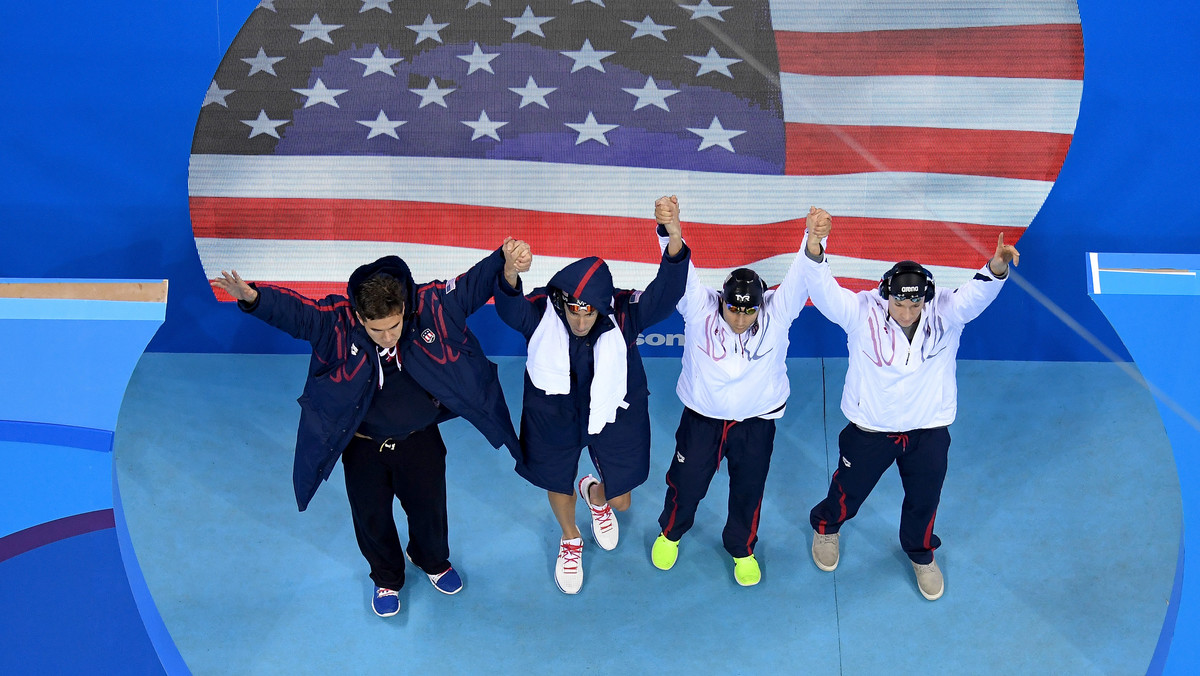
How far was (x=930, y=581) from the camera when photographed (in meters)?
3.69

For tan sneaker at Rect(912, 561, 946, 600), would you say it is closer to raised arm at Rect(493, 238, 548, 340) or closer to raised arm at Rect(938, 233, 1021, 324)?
raised arm at Rect(938, 233, 1021, 324)

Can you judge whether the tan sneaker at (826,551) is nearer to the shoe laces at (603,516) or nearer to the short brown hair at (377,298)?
the shoe laces at (603,516)

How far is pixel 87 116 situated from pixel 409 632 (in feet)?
9.54

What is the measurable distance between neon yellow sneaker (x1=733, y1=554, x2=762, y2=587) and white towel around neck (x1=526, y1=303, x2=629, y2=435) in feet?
3.28

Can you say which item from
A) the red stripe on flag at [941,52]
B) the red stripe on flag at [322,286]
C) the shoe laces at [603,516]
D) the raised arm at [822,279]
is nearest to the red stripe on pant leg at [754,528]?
the shoe laces at [603,516]

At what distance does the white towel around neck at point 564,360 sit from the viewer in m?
3.14

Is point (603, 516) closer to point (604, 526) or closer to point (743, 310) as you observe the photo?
point (604, 526)

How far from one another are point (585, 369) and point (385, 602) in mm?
1268

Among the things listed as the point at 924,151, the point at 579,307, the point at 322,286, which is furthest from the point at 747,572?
the point at 322,286

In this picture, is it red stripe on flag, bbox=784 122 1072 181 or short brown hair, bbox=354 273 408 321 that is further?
red stripe on flag, bbox=784 122 1072 181

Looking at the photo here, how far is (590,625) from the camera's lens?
3650 millimetres

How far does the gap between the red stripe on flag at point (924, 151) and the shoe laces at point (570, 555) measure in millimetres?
2068

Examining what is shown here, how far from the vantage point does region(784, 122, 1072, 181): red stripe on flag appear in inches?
174

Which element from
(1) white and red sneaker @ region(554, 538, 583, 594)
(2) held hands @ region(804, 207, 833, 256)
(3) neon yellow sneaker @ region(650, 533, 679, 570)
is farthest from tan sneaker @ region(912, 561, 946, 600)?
(2) held hands @ region(804, 207, 833, 256)
